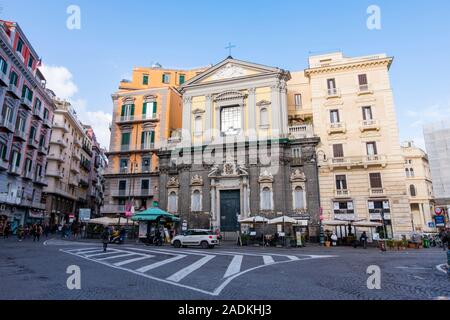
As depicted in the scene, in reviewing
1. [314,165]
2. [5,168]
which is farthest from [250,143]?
[5,168]

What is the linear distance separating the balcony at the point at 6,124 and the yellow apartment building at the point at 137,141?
13.0 meters

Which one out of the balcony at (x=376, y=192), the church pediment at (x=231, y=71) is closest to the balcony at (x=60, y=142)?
the church pediment at (x=231, y=71)

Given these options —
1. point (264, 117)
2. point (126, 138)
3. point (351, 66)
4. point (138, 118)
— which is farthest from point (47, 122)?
point (351, 66)

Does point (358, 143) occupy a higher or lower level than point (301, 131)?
lower

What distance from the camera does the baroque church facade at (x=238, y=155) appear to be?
31.9 metres

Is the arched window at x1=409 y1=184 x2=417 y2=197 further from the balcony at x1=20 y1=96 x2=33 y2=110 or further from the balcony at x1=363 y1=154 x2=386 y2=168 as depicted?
the balcony at x1=20 y1=96 x2=33 y2=110

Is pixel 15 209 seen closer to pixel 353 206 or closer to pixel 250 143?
pixel 250 143

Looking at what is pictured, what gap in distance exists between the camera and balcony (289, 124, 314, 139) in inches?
1310

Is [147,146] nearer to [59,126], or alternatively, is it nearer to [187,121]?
[187,121]

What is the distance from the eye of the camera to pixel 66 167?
179ft

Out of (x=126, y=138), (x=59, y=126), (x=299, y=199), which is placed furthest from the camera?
(x=59, y=126)

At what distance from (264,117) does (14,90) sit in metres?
27.2

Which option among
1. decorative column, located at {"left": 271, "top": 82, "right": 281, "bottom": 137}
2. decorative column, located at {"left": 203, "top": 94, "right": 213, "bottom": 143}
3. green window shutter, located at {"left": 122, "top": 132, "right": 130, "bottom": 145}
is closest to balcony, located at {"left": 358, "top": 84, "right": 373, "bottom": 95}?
decorative column, located at {"left": 271, "top": 82, "right": 281, "bottom": 137}
